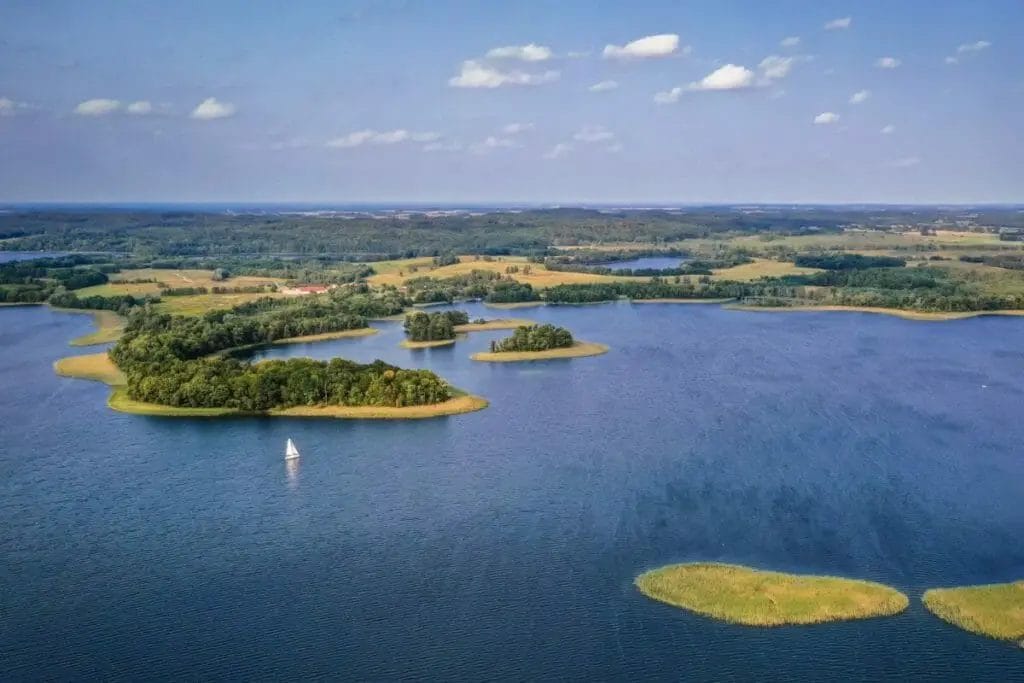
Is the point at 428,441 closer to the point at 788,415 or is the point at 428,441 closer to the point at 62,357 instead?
the point at 788,415

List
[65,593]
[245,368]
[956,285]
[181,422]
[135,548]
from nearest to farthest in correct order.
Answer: [65,593], [135,548], [181,422], [245,368], [956,285]

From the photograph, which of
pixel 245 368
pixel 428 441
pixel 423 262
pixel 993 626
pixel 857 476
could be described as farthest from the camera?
pixel 423 262

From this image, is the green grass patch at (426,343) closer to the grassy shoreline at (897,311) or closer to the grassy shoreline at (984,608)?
the grassy shoreline at (897,311)

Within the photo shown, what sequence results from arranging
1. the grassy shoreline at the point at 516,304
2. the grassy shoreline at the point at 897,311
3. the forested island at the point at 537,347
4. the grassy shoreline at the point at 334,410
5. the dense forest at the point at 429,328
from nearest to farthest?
the grassy shoreline at the point at 334,410, the forested island at the point at 537,347, the dense forest at the point at 429,328, the grassy shoreline at the point at 897,311, the grassy shoreline at the point at 516,304

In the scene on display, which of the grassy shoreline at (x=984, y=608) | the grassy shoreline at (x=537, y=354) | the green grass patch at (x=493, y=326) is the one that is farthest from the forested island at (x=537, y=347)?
the grassy shoreline at (x=984, y=608)

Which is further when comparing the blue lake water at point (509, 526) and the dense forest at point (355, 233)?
the dense forest at point (355, 233)

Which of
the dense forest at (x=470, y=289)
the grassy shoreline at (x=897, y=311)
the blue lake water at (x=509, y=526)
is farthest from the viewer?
the dense forest at (x=470, y=289)

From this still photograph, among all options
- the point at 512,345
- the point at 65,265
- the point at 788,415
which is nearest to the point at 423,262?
the point at 65,265
